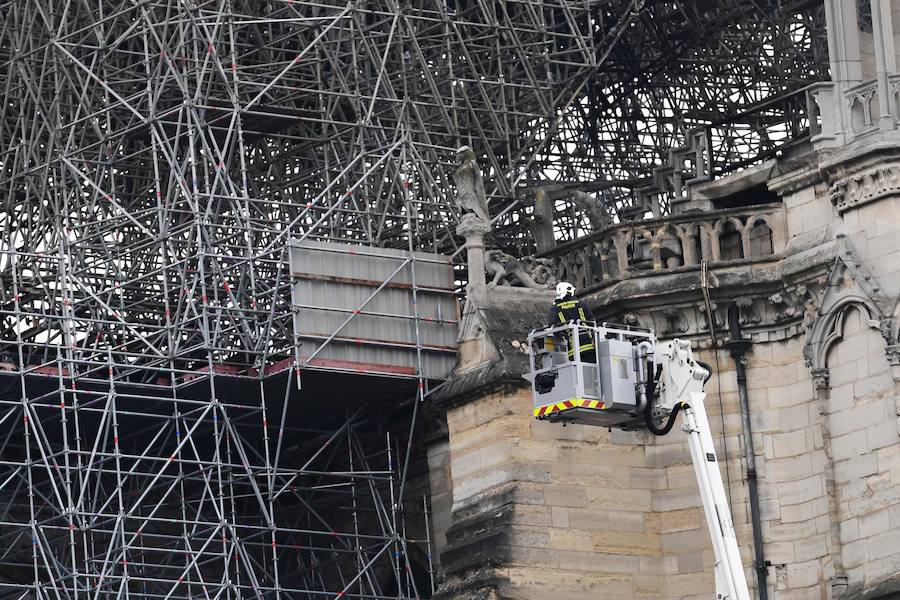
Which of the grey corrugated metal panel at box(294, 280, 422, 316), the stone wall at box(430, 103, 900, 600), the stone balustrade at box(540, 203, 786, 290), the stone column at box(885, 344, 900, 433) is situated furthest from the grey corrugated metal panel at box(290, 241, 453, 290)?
the stone column at box(885, 344, 900, 433)

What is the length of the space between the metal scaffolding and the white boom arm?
7.95 meters

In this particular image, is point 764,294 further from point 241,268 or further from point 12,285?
point 12,285

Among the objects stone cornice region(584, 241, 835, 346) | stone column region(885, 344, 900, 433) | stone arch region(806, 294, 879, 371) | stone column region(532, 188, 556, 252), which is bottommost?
stone column region(885, 344, 900, 433)

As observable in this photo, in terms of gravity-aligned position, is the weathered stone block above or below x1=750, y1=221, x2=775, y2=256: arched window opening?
below

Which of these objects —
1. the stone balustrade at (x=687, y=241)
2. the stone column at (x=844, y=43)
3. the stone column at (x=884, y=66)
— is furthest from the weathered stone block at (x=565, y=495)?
the stone column at (x=844, y=43)

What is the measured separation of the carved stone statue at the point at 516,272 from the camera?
139 ft

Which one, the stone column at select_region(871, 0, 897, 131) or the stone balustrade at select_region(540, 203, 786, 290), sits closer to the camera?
the stone column at select_region(871, 0, 897, 131)

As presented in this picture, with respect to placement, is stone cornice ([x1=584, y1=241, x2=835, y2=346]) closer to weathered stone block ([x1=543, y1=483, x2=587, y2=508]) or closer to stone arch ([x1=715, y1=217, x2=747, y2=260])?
stone arch ([x1=715, y1=217, x2=747, y2=260])

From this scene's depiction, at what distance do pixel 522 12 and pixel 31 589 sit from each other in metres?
12.3

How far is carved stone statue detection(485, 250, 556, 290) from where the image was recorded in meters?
42.4

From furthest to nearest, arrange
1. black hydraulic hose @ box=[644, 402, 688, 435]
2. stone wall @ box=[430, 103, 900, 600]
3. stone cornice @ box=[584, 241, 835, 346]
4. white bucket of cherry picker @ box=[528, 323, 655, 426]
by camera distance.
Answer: stone cornice @ box=[584, 241, 835, 346] → stone wall @ box=[430, 103, 900, 600] → white bucket of cherry picker @ box=[528, 323, 655, 426] → black hydraulic hose @ box=[644, 402, 688, 435]

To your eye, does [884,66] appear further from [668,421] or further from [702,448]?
[702,448]

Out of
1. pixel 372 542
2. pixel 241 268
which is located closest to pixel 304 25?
pixel 241 268

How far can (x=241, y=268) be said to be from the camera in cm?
4344
